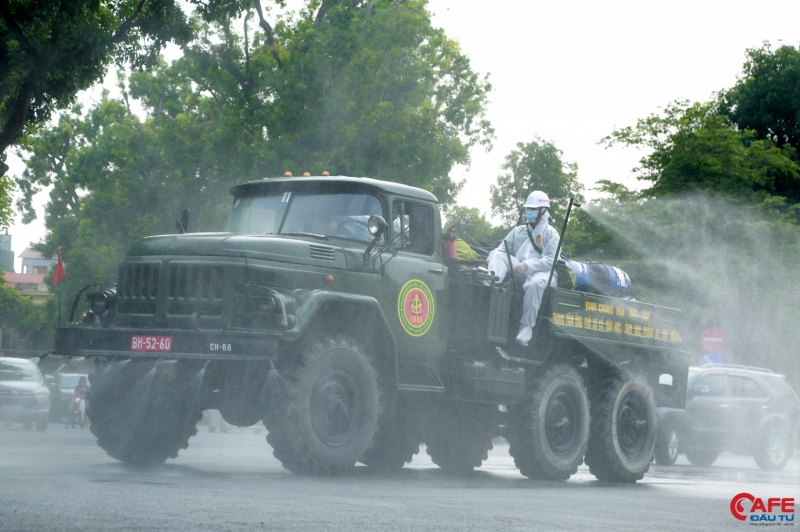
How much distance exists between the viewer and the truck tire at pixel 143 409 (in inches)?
409

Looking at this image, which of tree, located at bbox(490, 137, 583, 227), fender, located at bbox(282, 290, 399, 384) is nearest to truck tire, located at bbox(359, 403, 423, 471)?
fender, located at bbox(282, 290, 399, 384)

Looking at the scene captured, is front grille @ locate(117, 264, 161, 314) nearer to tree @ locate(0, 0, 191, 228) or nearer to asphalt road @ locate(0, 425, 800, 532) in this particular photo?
asphalt road @ locate(0, 425, 800, 532)

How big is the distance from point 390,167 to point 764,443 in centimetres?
1352

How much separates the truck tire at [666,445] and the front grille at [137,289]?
509 inches

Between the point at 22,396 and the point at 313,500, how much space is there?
20.8 metres

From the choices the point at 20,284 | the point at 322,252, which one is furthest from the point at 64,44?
the point at 20,284

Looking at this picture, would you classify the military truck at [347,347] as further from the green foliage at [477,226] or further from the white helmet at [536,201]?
the green foliage at [477,226]

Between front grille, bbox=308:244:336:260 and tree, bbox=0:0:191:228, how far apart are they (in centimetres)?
885

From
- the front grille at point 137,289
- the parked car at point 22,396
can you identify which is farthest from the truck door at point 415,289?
the parked car at point 22,396

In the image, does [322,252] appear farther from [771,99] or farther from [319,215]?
[771,99]

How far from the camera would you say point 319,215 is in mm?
11805

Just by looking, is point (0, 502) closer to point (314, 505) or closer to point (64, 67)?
point (314, 505)

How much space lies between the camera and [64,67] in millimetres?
→ 19438

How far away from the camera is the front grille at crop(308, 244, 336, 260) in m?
11.0
